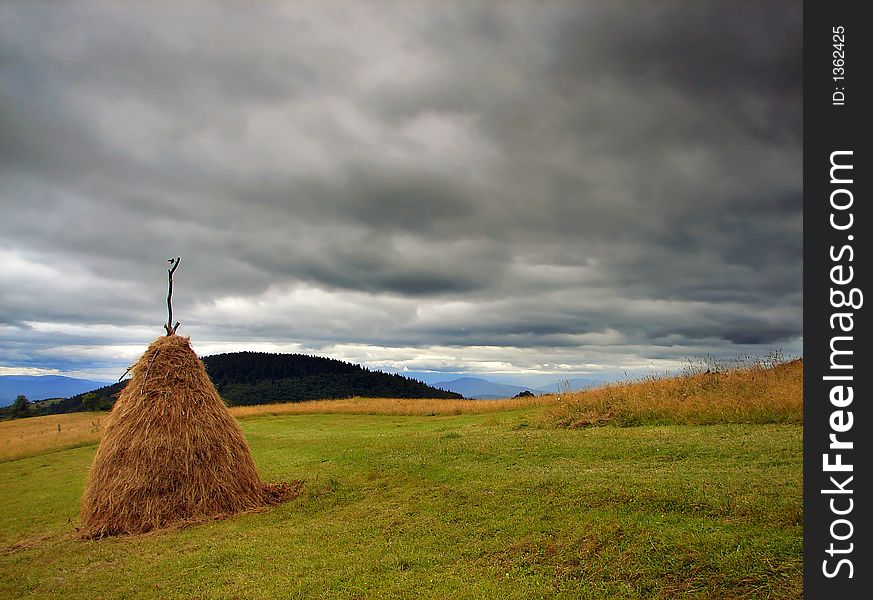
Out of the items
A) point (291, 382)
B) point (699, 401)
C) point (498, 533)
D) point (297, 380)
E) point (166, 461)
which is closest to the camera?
point (498, 533)

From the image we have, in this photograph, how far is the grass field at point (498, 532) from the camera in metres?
7.48

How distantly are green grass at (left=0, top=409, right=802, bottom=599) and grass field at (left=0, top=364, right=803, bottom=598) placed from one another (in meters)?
0.03

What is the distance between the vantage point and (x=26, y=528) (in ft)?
51.2

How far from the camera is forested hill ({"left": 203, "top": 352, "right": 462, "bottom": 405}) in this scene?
128625 millimetres

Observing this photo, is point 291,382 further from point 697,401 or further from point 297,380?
point 697,401

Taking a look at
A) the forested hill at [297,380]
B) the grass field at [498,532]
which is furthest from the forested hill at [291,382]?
the grass field at [498,532]

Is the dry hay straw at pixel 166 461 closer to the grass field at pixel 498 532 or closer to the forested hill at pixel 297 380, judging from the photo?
the grass field at pixel 498 532

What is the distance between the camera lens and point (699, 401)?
19.3 m

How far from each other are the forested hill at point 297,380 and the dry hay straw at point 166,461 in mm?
91278

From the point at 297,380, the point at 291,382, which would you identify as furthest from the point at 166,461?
the point at 297,380

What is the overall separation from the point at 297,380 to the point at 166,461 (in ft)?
464

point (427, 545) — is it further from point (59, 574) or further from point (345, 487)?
point (59, 574)

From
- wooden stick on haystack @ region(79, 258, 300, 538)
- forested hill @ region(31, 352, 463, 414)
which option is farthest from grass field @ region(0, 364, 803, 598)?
forested hill @ region(31, 352, 463, 414)
